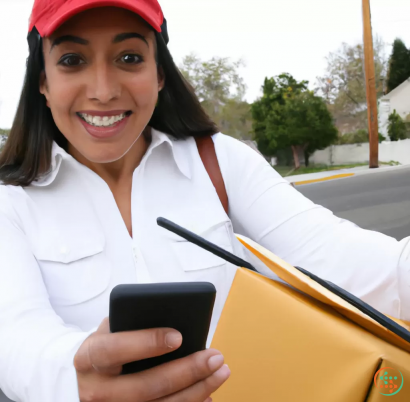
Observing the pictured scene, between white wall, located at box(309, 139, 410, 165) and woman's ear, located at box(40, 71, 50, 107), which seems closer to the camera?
woman's ear, located at box(40, 71, 50, 107)

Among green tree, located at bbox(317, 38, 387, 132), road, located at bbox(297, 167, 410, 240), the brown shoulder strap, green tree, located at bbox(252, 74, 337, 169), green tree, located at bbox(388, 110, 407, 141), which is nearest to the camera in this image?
the brown shoulder strap

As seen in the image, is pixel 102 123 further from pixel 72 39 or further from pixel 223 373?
pixel 223 373

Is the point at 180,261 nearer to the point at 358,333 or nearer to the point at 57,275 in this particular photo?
the point at 57,275

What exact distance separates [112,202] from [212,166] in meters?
0.29

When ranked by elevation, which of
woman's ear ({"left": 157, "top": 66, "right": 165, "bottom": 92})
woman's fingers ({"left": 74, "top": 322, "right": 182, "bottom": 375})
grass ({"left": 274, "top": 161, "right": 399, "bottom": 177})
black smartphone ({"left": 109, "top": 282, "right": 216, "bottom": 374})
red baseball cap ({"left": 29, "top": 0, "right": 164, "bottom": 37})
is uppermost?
red baseball cap ({"left": 29, "top": 0, "right": 164, "bottom": 37})

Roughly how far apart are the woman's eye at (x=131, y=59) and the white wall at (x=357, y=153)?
17178 mm

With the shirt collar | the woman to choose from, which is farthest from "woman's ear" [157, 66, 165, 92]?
the shirt collar

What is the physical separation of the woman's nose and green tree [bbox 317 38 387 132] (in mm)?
23899

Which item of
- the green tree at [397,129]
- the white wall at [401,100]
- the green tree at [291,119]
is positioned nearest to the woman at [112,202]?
the green tree at [291,119]

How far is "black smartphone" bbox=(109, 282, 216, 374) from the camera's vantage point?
0.49 metres

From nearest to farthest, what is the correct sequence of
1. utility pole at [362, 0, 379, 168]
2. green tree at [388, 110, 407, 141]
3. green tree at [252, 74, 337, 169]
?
utility pole at [362, 0, 379, 168]
green tree at [252, 74, 337, 169]
green tree at [388, 110, 407, 141]

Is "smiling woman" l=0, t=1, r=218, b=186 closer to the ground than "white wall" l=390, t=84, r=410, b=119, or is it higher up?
closer to the ground

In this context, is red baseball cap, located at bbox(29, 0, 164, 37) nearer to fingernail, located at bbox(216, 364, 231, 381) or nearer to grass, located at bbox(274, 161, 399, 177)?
fingernail, located at bbox(216, 364, 231, 381)

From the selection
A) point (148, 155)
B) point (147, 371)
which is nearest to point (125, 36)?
point (148, 155)
